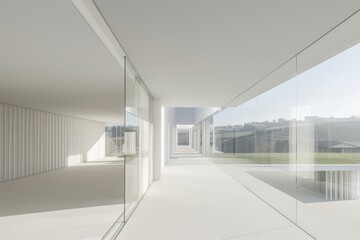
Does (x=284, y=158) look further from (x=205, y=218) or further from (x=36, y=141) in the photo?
(x=36, y=141)

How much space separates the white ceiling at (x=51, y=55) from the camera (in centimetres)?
301

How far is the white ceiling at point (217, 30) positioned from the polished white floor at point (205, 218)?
253cm

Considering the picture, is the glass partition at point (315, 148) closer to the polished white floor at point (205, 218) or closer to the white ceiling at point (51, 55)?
the polished white floor at point (205, 218)

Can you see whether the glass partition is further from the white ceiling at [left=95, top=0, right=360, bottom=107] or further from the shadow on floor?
the shadow on floor

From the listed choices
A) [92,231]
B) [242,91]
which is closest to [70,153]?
[242,91]

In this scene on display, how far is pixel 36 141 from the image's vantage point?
1155 centimetres

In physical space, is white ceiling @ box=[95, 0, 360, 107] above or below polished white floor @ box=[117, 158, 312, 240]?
above

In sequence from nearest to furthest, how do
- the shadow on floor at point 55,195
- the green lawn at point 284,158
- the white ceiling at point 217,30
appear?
the white ceiling at point 217,30 → the green lawn at point 284,158 → the shadow on floor at point 55,195

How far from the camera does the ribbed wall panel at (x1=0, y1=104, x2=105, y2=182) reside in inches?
382

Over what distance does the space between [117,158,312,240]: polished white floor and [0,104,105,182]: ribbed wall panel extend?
597cm

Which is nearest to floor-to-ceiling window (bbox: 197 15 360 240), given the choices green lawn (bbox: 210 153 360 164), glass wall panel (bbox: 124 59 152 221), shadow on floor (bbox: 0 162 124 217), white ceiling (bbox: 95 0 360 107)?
green lawn (bbox: 210 153 360 164)

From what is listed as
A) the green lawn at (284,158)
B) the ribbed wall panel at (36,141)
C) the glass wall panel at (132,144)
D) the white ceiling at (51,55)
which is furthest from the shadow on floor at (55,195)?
the green lawn at (284,158)

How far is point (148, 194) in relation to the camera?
21.3 feet

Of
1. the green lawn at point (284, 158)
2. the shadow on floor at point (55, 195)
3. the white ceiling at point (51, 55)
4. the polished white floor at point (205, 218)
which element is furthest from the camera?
the shadow on floor at point (55, 195)
